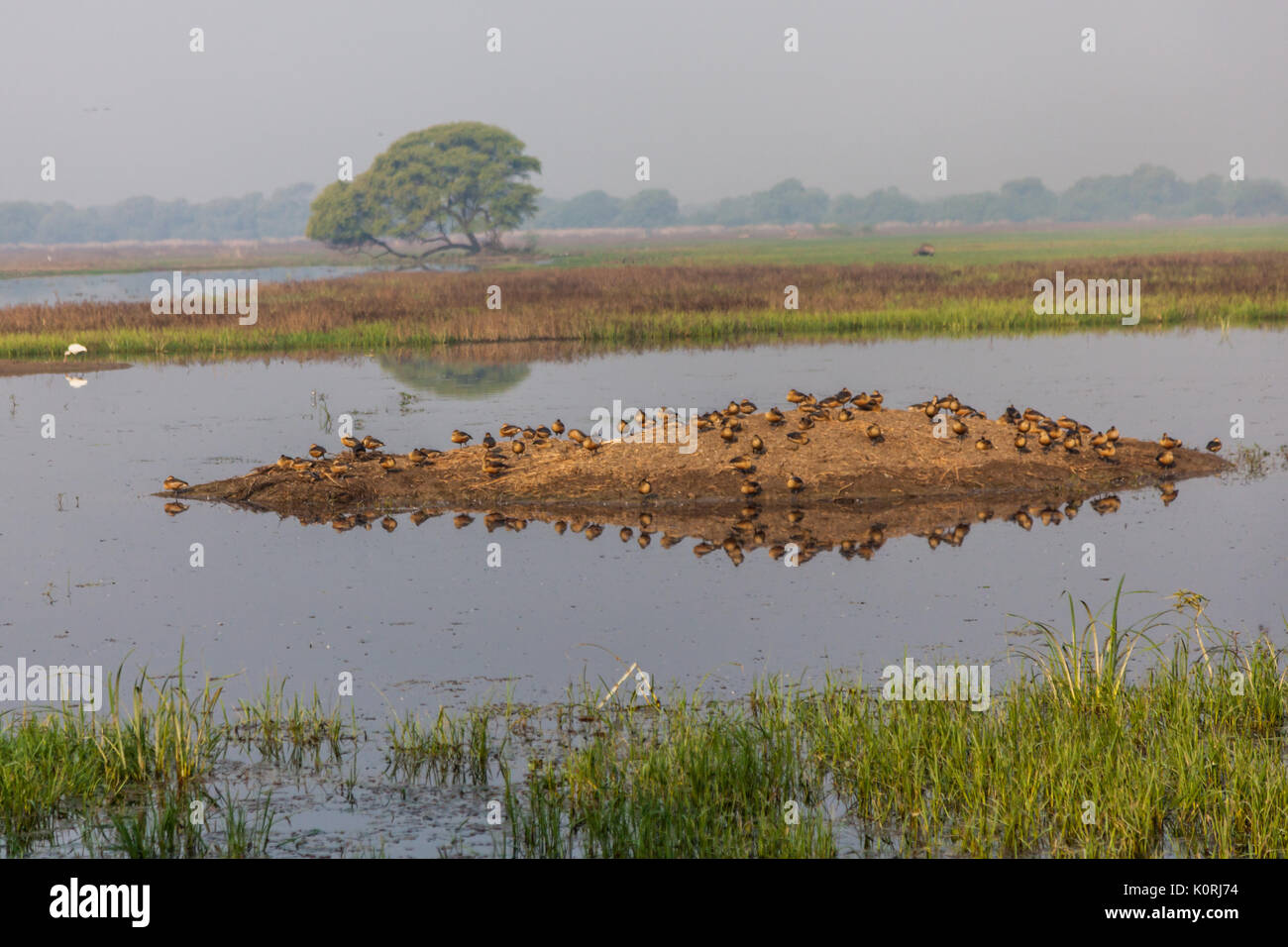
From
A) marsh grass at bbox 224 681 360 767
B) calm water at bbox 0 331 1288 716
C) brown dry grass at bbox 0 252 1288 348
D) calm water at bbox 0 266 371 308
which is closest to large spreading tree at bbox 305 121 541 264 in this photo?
calm water at bbox 0 266 371 308

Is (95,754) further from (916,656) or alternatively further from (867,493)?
(867,493)

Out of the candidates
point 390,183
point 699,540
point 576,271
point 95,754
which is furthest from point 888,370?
point 390,183

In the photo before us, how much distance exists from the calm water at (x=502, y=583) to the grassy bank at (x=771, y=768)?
105 centimetres

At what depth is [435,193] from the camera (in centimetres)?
12081

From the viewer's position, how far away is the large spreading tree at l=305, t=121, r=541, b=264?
12125 centimetres

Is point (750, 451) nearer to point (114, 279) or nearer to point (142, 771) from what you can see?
point (142, 771)

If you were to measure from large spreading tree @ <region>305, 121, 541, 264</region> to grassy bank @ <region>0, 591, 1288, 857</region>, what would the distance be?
112783 millimetres

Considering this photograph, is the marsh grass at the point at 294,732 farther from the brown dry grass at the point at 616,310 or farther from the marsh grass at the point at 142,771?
the brown dry grass at the point at 616,310

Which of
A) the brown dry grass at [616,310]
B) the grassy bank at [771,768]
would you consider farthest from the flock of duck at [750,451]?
the brown dry grass at [616,310]

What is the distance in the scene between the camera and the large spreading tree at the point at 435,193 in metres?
121

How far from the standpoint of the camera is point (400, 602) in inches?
550

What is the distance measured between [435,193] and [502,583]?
362ft
